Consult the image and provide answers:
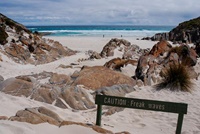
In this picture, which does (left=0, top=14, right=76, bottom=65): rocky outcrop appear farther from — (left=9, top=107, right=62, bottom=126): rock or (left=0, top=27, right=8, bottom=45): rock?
(left=9, top=107, right=62, bottom=126): rock

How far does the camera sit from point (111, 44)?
64.0 feet

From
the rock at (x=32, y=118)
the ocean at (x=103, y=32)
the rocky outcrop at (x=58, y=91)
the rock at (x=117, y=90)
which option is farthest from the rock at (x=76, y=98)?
the ocean at (x=103, y=32)

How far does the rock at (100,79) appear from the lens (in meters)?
8.02

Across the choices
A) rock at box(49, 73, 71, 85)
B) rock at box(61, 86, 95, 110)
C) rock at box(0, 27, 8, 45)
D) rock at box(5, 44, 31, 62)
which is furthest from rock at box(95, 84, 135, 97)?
rock at box(0, 27, 8, 45)

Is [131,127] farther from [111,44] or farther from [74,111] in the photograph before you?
[111,44]

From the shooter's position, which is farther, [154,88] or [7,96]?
[154,88]

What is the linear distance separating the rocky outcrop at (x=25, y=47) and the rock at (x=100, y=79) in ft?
25.2

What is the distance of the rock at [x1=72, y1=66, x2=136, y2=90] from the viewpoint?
26.3ft

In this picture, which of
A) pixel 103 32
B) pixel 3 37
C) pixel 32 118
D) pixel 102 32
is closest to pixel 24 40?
pixel 3 37

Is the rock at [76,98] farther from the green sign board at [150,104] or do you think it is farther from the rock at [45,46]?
the rock at [45,46]

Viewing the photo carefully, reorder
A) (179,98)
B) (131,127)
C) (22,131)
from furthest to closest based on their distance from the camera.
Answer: (179,98)
(131,127)
(22,131)

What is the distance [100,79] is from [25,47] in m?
9.43

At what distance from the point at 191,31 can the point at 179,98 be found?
30028 mm

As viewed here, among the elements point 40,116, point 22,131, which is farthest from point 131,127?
point 22,131
